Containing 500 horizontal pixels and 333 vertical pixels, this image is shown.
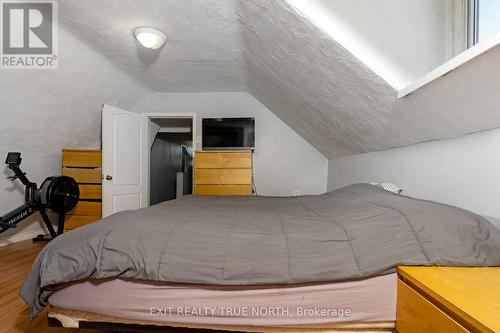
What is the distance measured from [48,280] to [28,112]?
2359 mm

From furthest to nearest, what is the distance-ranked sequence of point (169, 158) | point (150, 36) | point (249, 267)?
point (169, 158)
point (150, 36)
point (249, 267)

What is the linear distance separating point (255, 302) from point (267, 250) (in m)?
0.21

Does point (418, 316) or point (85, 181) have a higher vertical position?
point (85, 181)

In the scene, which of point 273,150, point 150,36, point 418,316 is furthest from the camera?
point 273,150

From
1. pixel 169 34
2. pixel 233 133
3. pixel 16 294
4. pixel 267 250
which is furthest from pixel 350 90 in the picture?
pixel 16 294

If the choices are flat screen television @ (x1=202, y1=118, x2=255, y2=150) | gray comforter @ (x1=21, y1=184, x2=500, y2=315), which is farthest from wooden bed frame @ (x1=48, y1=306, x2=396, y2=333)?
flat screen television @ (x1=202, y1=118, x2=255, y2=150)

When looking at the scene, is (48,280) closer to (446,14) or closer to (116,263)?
(116,263)

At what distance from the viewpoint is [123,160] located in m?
3.04

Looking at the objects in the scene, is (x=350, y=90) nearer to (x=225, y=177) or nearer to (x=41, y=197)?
(x=225, y=177)

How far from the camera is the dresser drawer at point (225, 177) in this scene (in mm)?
3160

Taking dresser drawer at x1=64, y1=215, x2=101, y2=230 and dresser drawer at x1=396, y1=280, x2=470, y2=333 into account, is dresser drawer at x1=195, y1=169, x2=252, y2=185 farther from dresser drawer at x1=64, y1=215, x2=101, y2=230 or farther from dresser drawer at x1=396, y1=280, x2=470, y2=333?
dresser drawer at x1=396, y1=280, x2=470, y2=333

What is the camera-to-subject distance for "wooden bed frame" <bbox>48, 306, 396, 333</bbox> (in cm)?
92

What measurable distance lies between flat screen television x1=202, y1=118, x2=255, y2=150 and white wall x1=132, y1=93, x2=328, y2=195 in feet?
0.86

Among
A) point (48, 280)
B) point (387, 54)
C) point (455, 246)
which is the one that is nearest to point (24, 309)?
point (48, 280)
